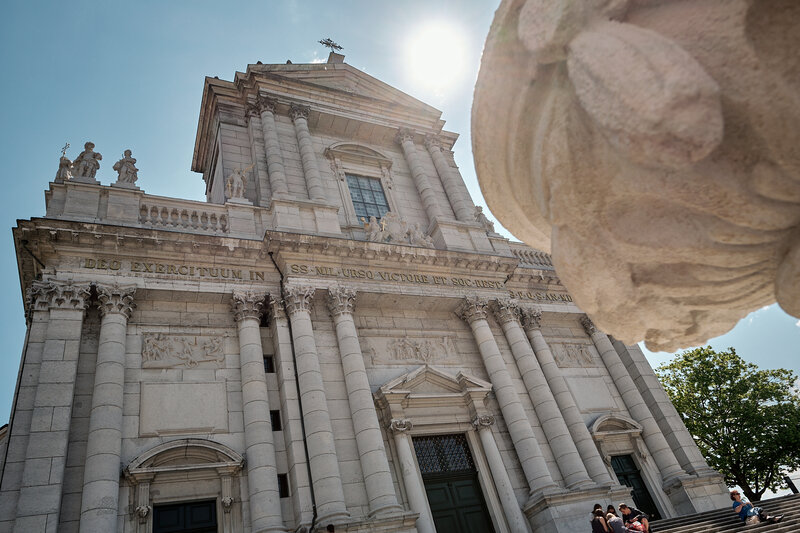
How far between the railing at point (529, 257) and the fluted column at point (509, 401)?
11.9ft

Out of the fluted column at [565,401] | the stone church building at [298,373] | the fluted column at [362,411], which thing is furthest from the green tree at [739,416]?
the fluted column at [362,411]

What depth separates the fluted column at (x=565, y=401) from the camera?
12.6 meters

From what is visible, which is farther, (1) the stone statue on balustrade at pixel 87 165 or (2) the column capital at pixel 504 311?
(2) the column capital at pixel 504 311

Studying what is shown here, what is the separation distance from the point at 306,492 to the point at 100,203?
7797 mm

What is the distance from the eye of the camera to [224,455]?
31.9 feet

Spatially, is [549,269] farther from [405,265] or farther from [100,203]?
[100,203]

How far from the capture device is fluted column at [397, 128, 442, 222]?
1717 centimetres

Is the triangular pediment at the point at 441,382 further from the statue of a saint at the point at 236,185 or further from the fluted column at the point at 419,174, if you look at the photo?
the statue of a saint at the point at 236,185

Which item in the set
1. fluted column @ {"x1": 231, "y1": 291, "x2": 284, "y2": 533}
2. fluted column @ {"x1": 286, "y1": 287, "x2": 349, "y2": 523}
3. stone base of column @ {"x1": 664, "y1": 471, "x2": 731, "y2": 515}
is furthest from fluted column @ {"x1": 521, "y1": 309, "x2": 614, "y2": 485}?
fluted column @ {"x1": 231, "y1": 291, "x2": 284, "y2": 533}

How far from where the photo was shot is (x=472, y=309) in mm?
14047

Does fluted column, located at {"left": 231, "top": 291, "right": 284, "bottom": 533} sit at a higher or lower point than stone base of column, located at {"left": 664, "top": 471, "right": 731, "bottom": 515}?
higher

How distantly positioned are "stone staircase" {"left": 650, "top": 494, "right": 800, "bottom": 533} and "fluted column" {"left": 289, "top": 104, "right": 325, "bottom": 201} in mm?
11489

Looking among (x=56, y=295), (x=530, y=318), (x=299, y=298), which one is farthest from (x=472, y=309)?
(x=56, y=295)

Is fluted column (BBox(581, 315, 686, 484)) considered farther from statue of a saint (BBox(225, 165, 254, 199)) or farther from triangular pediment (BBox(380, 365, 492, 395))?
statue of a saint (BBox(225, 165, 254, 199))
